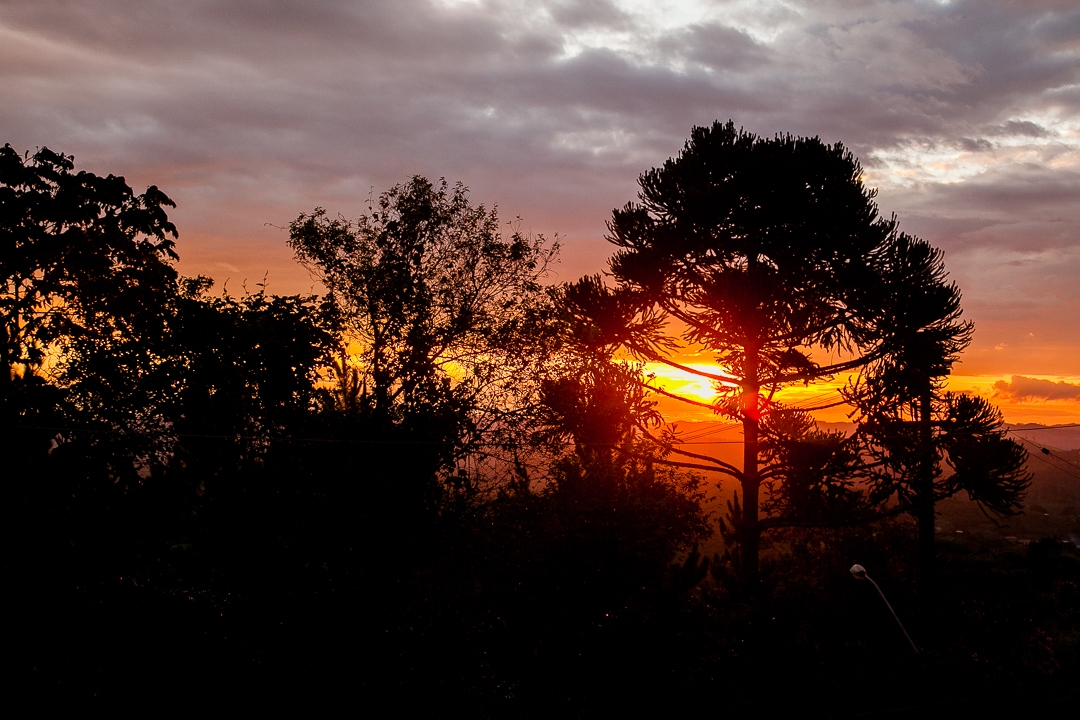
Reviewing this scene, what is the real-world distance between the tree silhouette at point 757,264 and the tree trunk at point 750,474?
0.11ft

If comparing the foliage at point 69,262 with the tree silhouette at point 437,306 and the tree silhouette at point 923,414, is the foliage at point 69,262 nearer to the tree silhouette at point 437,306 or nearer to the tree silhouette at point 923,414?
the tree silhouette at point 437,306

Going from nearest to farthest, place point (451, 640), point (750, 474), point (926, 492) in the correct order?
point (451, 640) < point (926, 492) < point (750, 474)

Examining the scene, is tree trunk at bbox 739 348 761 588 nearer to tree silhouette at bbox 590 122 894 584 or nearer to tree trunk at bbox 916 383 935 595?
tree silhouette at bbox 590 122 894 584

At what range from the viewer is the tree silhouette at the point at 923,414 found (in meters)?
22.8

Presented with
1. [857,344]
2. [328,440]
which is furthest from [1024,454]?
[328,440]

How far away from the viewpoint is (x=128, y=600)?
1540 centimetres

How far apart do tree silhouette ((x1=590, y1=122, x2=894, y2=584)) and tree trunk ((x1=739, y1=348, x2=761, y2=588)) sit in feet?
0.11

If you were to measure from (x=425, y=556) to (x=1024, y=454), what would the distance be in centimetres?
1868

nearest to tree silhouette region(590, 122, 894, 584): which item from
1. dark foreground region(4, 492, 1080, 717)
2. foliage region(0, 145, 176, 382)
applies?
dark foreground region(4, 492, 1080, 717)

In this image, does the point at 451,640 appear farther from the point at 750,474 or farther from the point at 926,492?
the point at 926,492

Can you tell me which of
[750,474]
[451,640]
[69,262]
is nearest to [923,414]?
[750,474]

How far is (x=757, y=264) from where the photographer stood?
2342 cm

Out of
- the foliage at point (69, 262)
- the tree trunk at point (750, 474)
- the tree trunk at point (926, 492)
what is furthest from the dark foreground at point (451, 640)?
the foliage at point (69, 262)

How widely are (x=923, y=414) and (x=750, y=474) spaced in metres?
5.65
